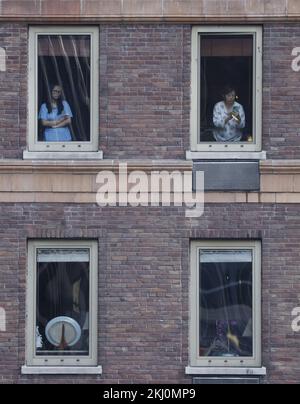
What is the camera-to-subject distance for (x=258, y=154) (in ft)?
59.6

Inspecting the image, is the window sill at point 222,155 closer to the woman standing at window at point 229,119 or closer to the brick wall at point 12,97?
the woman standing at window at point 229,119

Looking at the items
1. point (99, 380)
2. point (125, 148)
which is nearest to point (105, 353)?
point (99, 380)

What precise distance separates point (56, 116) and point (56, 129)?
0.63ft


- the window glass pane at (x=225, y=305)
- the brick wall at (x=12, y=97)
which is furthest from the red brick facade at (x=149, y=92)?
the window glass pane at (x=225, y=305)

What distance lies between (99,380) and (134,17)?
5.02 metres

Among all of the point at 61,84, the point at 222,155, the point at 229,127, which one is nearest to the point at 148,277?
the point at 222,155

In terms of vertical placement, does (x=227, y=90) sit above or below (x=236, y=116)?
above

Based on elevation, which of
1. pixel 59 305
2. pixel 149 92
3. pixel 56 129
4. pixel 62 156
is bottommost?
pixel 59 305

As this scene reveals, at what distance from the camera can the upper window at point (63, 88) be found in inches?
725

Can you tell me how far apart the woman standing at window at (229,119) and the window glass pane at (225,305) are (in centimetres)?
161

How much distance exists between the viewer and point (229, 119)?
18.5m

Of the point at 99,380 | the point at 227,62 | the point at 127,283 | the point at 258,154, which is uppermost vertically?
the point at 227,62

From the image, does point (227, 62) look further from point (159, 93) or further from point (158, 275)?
point (158, 275)

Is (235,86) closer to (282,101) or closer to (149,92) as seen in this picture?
(282,101)
